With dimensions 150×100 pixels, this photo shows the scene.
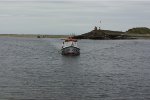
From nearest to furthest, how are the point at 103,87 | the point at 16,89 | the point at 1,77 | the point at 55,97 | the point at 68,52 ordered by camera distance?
the point at 55,97 < the point at 16,89 < the point at 103,87 < the point at 1,77 < the point at 68,52

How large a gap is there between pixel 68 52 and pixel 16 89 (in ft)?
158

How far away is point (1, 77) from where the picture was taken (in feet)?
156

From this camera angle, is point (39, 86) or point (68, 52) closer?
point (39, 86)

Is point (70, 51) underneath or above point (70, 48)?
underneath

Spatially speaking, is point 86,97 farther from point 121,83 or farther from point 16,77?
point 16,77

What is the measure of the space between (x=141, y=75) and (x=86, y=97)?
61.6ft

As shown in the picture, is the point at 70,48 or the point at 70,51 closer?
the point at 70,48

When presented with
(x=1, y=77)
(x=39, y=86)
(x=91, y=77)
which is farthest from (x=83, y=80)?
(x=1, y=77)

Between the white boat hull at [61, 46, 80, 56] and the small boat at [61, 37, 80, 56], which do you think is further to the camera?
the white boat hull at [61, 46, 80, 56]

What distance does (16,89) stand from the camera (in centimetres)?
3841

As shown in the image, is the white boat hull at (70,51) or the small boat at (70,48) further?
the white boat hull at (70,51)

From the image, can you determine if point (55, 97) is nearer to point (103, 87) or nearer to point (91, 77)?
point (103, 87)

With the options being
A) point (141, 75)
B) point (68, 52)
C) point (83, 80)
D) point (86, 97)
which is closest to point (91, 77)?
point (83, 80)

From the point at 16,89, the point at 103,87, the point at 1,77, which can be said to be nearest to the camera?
the point at 16,89
